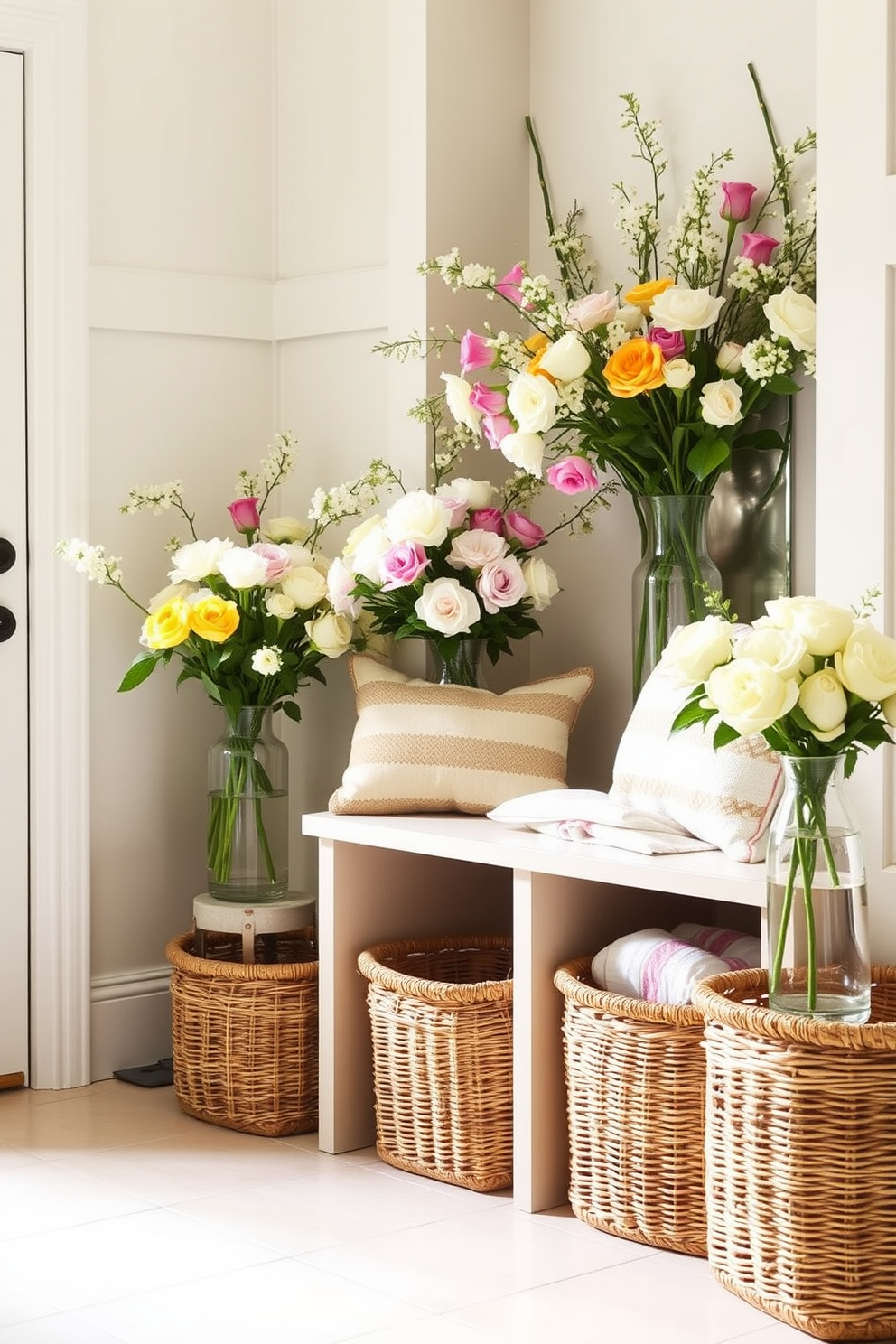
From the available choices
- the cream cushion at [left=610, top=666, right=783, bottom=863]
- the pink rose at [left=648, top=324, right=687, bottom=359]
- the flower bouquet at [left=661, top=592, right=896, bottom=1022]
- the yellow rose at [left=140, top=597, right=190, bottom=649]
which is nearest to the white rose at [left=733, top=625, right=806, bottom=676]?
the flower bouquet at [left=661, top=592, right=896, bottom=1022]

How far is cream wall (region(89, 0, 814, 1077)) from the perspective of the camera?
10.7ft

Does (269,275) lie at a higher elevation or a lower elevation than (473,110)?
lower

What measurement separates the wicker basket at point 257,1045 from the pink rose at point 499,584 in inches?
27.7

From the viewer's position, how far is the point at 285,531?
10.9 ft

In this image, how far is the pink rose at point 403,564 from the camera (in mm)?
2915

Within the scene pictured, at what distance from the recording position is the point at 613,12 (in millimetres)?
3209

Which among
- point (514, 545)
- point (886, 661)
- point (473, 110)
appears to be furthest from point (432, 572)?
point (886, 661)

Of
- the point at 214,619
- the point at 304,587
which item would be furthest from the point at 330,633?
the point at 214,619

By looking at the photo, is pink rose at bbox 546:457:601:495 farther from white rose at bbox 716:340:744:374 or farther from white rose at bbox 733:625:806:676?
white rose at bbox 733:625:806:676

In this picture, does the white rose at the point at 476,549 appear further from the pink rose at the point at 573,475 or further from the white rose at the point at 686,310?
the white rose at the point at 686,310

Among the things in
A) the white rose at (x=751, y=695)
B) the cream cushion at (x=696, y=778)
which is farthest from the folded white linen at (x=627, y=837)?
the white rose at (x=751, y=695)

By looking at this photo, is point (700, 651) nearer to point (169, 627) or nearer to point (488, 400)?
point (488, 400)

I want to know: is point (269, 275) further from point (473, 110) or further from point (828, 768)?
point (828, 768)

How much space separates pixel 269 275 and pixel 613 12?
869 mm
